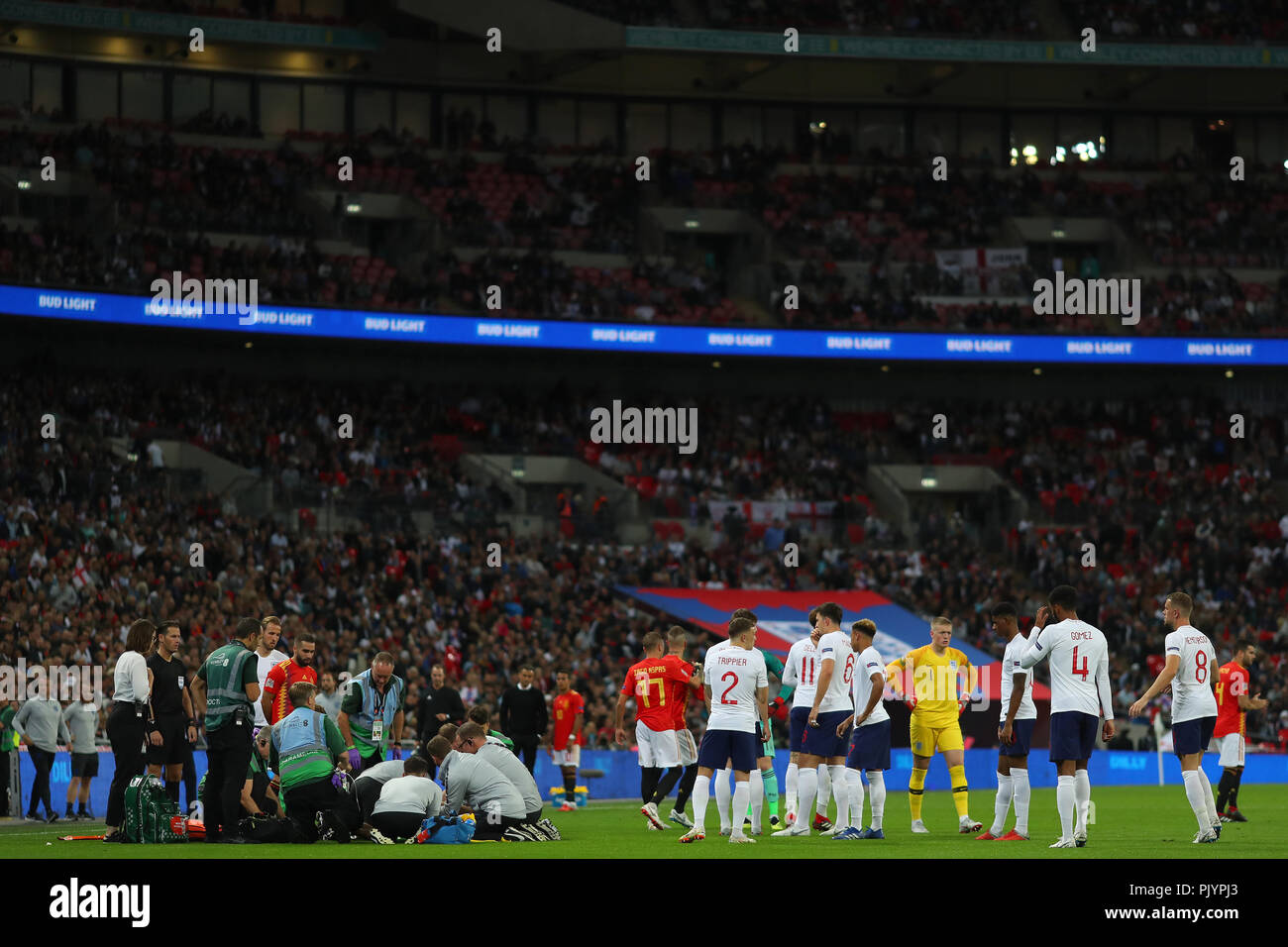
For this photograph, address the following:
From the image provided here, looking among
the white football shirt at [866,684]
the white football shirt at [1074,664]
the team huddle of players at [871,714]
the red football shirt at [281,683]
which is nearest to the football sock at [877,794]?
the team huddle of players at [871,714]

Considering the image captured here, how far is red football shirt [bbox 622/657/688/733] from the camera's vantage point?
1886 centimetres

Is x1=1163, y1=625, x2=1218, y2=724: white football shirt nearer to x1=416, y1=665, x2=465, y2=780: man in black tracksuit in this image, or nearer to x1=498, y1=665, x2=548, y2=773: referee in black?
x1=416, y1=665, x2=465, y2=780: man in black tracksuit

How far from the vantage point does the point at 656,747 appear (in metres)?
19.2

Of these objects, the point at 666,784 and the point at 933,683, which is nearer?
the point at 933,683

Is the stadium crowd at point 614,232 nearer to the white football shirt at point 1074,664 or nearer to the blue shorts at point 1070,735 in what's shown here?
the white football shirt at point 1074,664

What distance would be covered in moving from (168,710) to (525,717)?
717cm

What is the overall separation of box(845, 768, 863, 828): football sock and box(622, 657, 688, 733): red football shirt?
2493mm

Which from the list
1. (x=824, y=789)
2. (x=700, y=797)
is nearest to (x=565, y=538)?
(x=824, y=789)

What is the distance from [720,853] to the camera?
14.6 metres

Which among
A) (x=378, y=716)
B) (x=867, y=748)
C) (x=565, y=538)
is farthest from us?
(x=565, y=538)

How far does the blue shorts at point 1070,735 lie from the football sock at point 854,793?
7.30 ft

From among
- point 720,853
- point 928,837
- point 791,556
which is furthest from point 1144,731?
point 720,853

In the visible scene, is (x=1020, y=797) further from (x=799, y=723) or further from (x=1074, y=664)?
(x=799, y=723)
